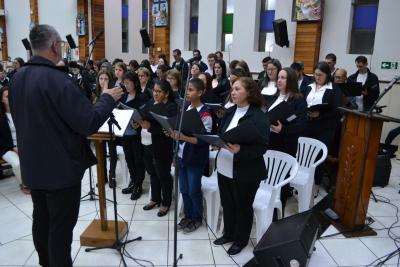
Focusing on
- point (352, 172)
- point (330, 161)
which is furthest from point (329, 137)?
point (352, 172)

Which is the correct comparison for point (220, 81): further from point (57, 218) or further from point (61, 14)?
point (61, 14)

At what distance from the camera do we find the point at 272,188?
268 centimetres

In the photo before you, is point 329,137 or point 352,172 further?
point 329,137

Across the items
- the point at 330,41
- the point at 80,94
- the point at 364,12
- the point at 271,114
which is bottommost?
the point at 271,114

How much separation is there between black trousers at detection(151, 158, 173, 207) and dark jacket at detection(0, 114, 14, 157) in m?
1.71

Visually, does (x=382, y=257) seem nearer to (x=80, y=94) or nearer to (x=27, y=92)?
(x=80, y=94)

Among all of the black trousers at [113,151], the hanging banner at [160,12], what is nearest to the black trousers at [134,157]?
the black trousers at [113,151]

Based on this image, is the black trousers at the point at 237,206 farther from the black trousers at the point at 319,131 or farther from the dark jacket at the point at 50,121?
the black trousers at the point at 319,131

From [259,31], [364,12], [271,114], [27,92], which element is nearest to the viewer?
[27,92]

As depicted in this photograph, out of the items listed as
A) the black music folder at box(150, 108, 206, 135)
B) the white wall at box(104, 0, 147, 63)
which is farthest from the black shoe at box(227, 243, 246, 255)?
the white wall at box(104, 0, 147, 63)

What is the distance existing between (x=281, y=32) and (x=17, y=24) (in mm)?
11843

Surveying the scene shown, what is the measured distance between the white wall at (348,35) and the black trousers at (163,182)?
4404 mm

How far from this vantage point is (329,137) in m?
3.68

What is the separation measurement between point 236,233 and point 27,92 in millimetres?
1749
